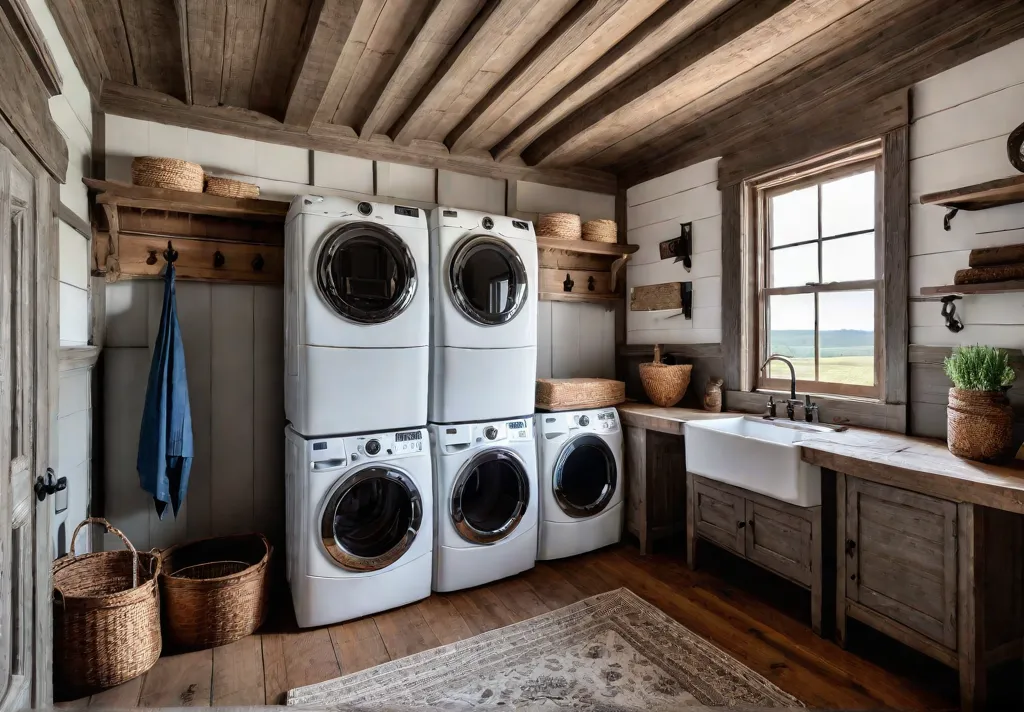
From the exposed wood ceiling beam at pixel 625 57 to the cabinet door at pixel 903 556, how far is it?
6.35 ft

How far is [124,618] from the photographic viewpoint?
1.95 metres

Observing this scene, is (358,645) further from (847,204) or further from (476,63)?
(847,204)

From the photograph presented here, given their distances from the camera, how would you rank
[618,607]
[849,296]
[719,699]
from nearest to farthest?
[719,699] → [618,607] → [849,296]

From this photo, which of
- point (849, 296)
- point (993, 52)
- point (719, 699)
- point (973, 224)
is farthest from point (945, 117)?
point (719, 699)

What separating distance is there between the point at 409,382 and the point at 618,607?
4.78 feet

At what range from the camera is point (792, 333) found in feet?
9.68

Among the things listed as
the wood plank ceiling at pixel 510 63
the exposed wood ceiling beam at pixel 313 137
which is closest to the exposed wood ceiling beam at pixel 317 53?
the wood plank ceiling at pixel 510 63

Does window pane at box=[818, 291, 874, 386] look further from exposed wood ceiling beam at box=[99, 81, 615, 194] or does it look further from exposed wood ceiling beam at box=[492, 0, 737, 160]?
exposed wood ceiling beam at box=[99, 81, 615, 194]

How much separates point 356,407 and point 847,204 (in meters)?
2.62

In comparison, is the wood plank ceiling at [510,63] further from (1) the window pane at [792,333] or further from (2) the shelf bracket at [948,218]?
(1) the window pane at [792,333]

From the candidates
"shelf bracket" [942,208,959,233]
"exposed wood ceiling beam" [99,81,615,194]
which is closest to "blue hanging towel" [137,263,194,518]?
"exposed wood ceiling beam" [99,81,615,194]

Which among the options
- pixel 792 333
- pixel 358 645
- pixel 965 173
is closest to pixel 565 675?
pixel 358 645

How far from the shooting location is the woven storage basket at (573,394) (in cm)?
302

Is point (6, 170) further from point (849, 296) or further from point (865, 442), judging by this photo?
point (849, 296)
